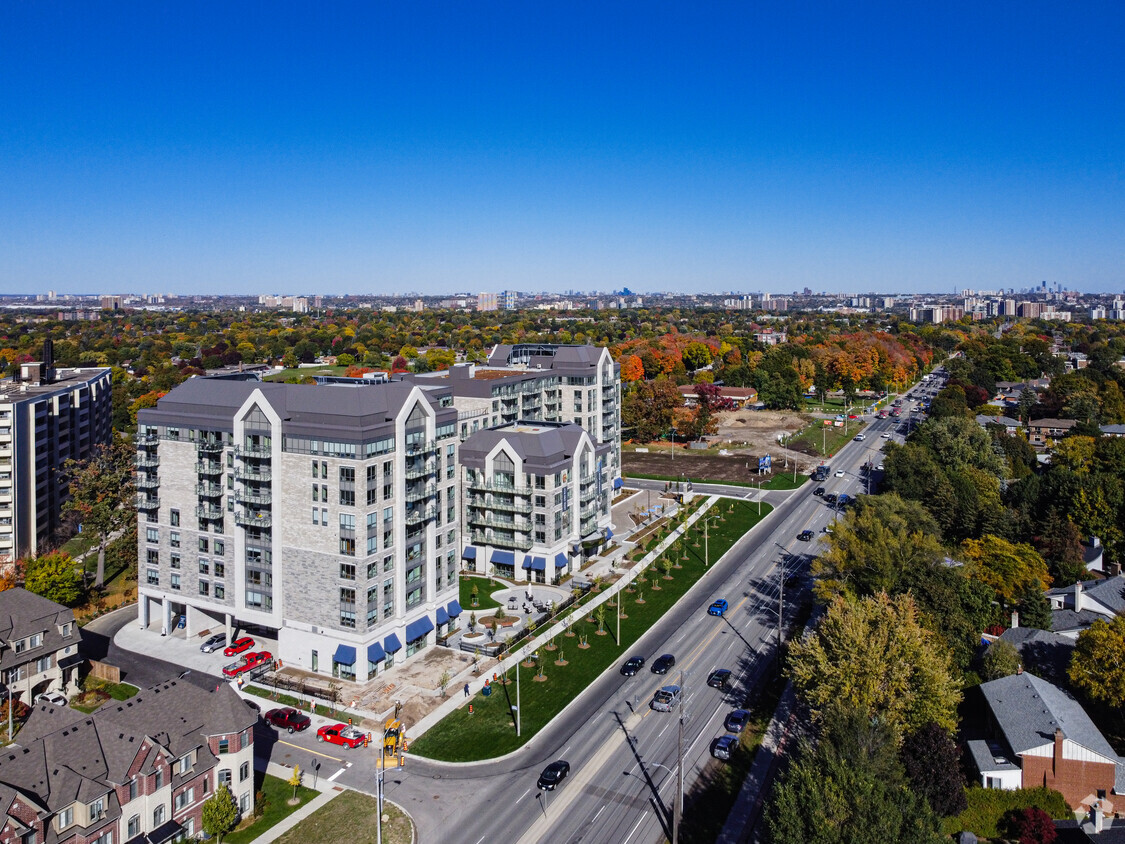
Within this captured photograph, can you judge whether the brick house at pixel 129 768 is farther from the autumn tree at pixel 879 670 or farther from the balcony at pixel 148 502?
the autumn tree at pixel 879 670

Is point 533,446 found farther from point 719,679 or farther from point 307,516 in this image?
point 719,679

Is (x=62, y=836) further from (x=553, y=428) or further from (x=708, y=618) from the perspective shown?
(x=553, y=428)

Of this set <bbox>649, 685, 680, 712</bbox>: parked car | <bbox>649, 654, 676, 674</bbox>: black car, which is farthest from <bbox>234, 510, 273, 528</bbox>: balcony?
<bbox>649, 685, 680, 712</bbox>: parked car

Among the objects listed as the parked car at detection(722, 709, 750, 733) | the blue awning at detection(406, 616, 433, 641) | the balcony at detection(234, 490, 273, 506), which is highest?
the balcony at detection(234, 490, 273, 506)

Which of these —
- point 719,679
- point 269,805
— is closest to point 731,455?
point 719,679

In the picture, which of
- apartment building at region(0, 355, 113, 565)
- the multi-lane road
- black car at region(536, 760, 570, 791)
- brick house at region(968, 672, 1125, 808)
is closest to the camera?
the multi-lane road

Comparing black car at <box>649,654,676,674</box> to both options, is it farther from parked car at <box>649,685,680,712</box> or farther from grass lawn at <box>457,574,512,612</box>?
grass lawn at <box>457,574,512,612</box>

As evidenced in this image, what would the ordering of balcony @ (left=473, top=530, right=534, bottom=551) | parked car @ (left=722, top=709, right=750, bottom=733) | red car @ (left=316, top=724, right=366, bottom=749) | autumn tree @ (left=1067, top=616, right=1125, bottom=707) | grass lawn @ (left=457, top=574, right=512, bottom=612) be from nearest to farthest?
autumn tree @ (left=1067, top=616, right=1125, bottom=707)
red car @ (left=316, top=724, right=366, bottom=749)
parked car @ (left=722, top=709, right=750, bottom=733)
grass lawn @ (left=457, top=574, right=512, bottom=612)
balcony @ (left=473, top=530, right=534, bottom=551)
